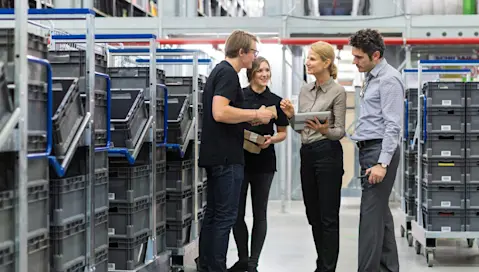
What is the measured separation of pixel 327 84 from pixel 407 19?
19.2 ft

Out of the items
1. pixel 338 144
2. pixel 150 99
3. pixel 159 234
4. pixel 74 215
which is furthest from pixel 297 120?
pixel 74 215

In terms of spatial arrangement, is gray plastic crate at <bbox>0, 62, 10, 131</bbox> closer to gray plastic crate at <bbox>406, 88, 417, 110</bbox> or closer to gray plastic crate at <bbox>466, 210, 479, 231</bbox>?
gray plastic crate at <bbox>466, 210, 479, 231</bbox>

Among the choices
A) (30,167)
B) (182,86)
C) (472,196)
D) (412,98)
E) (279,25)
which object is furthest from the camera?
(279,25)

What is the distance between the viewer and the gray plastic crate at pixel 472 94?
20.3 ft

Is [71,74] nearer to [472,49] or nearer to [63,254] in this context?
[63,254]

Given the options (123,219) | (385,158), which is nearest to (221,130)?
(123,219)

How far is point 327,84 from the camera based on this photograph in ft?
16.1

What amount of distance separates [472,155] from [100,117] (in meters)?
3.61

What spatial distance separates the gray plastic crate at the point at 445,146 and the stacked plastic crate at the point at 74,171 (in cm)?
332

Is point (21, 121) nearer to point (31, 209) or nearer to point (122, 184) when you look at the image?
point (31, 209)

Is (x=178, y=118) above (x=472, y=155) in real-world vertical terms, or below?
above

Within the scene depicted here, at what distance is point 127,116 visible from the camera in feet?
14.5

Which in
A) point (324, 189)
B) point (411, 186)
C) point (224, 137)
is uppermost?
point (224, 137)

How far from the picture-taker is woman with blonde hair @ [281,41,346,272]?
4766 mm
